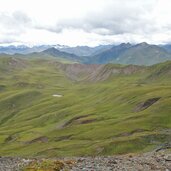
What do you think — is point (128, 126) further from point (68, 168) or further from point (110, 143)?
point (68, 168)

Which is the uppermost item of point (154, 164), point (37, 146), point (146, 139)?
point (154, 164)

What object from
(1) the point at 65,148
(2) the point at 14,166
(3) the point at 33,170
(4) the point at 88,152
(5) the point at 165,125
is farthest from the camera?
(5) the point at 165,125

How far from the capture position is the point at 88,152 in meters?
138

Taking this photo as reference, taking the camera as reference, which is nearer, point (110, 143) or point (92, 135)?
point (110, 143)

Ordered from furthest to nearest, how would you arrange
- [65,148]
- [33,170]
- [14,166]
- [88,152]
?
1. [65,148]
2. [88,152]
3. [14,166]
4. [33,170]

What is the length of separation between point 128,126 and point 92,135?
16.6m

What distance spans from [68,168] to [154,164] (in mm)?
9572

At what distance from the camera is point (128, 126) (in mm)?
182500

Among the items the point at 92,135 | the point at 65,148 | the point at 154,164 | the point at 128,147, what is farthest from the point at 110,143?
the point at 154,164

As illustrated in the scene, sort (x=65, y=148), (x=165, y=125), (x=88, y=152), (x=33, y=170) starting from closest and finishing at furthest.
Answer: (x=33, y=170) < (x=88, y=152) < (x=65, y=148) < (x=165, y=125)

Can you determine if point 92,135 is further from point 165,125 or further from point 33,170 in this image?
point 33,170

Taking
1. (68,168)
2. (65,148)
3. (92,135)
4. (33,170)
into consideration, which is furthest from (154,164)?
(92,135)

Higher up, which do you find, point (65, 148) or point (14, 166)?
point (14, 166)

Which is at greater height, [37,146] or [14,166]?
[14,166]
